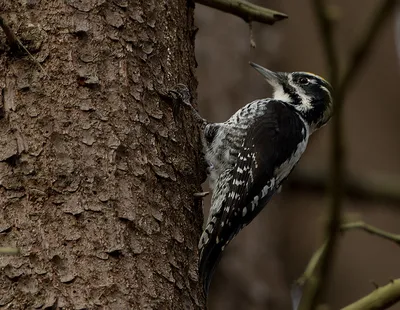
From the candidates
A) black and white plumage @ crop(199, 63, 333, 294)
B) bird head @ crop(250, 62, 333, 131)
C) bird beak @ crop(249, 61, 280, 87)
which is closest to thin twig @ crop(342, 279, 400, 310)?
black and white plumage @ crop(199, 63, 333, 294)

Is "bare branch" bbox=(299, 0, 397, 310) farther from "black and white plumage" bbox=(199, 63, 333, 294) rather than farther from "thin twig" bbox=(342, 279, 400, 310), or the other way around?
"black and white plumage" bbox=(199, 63, 333, 294)

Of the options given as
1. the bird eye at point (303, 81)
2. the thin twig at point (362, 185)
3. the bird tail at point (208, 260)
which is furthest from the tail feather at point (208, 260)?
the thin twig at point (362, 185)

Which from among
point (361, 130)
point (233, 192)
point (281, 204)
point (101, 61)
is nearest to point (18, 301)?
point (101, 61)

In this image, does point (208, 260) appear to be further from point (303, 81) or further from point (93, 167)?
point (303, 81)

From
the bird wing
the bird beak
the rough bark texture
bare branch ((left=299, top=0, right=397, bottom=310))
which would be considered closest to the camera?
bare branch ((left=299, top=0, right=397, bottom=310))

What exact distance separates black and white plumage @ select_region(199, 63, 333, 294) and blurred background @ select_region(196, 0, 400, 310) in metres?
1.82

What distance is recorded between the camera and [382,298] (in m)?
2.82

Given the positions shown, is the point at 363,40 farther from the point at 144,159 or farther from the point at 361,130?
the point at 361,130

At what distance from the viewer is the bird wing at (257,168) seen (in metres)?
3.78

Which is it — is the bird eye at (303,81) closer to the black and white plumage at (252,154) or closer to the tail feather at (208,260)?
the black and white plumage at (252,154)

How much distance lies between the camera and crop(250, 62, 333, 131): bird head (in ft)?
15.4

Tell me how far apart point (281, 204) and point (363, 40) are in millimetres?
5851

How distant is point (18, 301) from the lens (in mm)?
2713

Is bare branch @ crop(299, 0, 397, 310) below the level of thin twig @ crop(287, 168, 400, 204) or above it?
above
